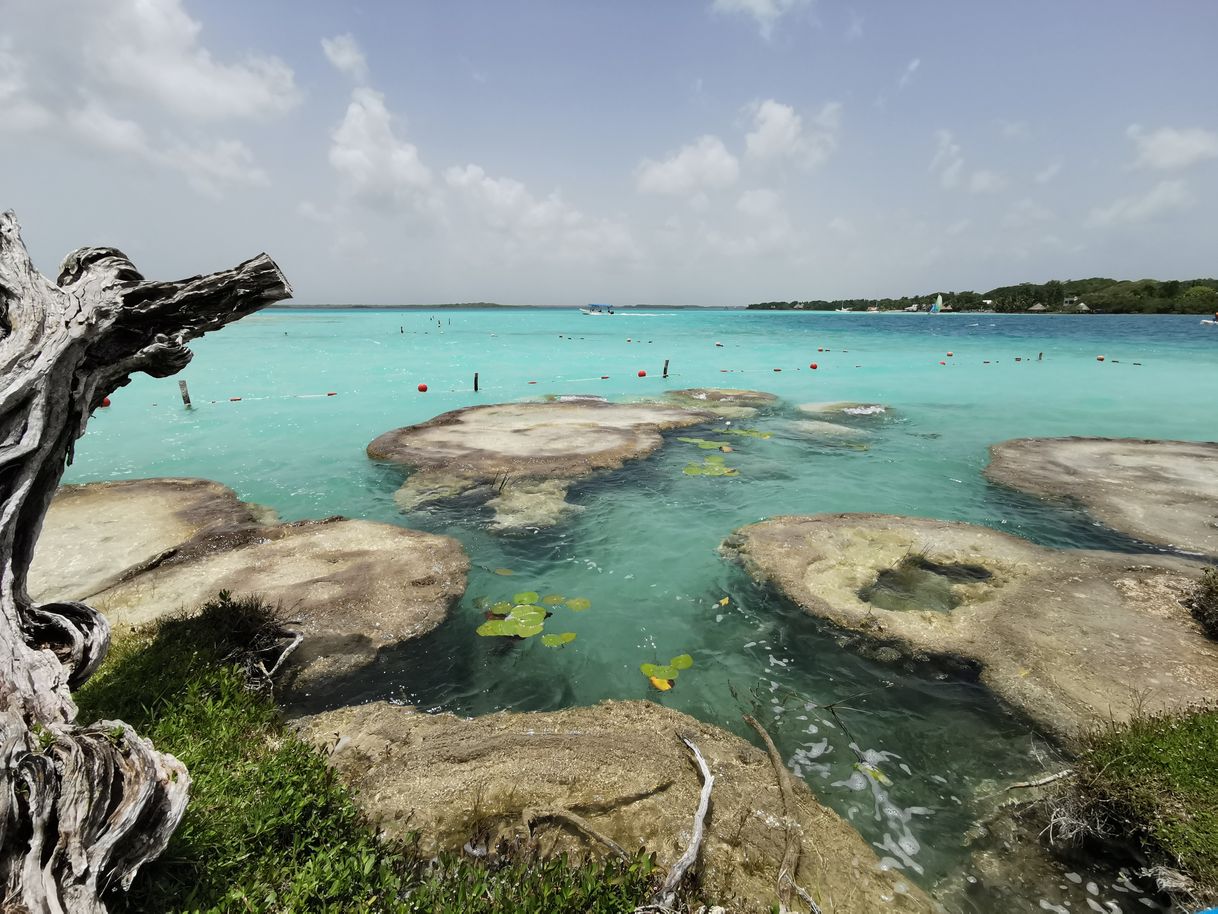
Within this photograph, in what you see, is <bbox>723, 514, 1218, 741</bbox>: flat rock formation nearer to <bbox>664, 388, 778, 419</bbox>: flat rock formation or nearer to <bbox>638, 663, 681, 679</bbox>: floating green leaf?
<bbox>638, 663, 681, 679</bbox>: floating green leaf

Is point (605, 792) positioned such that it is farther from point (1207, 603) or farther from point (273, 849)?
point (1207, 603)

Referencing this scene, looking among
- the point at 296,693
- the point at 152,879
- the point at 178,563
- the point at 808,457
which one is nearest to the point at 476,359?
the point at 808,457

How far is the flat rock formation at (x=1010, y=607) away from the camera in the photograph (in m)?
7.93

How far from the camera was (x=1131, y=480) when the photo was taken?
17.5 metres

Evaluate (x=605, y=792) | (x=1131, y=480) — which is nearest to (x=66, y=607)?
(x=605, y=792)

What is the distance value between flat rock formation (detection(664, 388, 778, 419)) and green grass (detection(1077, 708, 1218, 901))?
2229cm

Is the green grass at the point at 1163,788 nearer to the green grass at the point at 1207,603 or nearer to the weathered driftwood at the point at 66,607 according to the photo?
the green grass at the point at 1207,603

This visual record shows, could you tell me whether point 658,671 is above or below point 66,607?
below

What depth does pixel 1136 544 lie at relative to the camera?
13070 mm

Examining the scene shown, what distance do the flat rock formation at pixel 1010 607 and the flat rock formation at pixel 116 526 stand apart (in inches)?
522

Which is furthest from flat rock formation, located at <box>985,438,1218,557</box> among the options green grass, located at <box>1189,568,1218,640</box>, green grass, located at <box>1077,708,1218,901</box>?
green grass, located at <box>1077,708,1218,901</box>

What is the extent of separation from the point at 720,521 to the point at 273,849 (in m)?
11.9

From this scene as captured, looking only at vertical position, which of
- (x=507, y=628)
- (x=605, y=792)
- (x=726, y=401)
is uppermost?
(x=726, y=401)

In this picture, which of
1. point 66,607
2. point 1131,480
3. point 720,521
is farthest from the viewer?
point 1131,480
